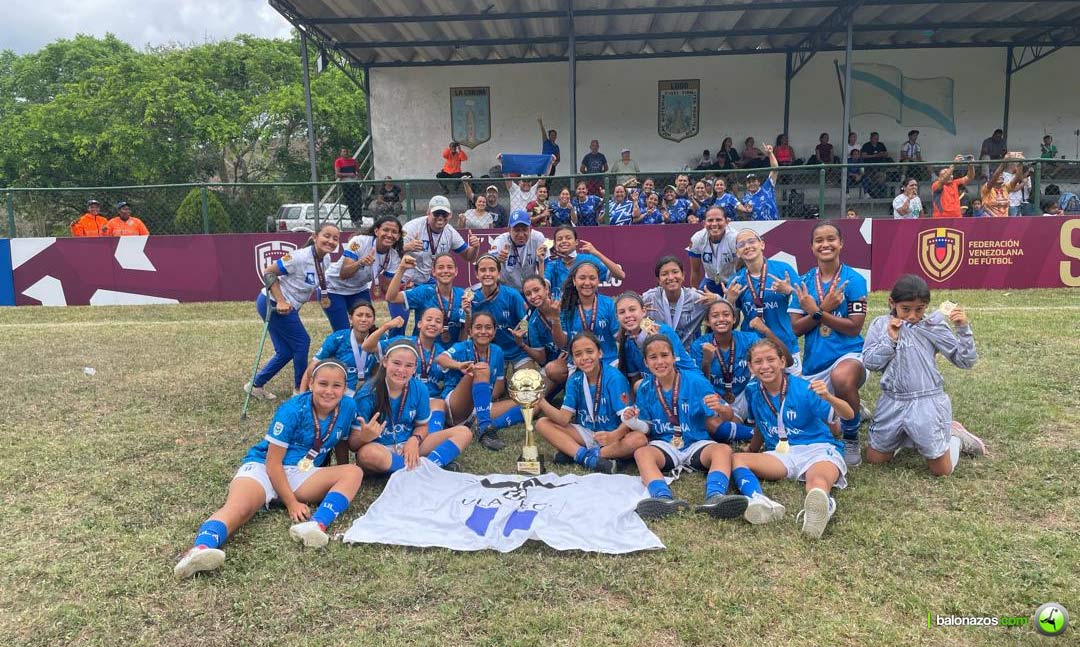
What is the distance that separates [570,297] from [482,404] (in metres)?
1.27

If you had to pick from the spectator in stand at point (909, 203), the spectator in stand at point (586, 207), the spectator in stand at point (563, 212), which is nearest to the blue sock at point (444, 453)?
the spectator in stand at point (563, 212)

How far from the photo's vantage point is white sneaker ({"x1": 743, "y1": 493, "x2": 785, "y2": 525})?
389cm

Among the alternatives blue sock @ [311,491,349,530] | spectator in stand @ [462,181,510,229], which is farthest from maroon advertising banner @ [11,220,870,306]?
blue sock @ [311,491,349,530]

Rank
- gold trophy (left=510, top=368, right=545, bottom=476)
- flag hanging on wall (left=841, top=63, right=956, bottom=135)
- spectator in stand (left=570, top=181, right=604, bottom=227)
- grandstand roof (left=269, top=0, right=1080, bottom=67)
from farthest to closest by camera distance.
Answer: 1. flag hanging on wall (left=841, top=63, right=956, bottom=135)
2. grandstand roof (left=269, top=0, right=1080, bottom=67)
3. spectator in stand (left=570, top=181, right=604, bottom=227)
4. gold trophy (left=510, top=368, right=545, bottom=476)

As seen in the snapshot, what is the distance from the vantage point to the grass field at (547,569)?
302 centimetres

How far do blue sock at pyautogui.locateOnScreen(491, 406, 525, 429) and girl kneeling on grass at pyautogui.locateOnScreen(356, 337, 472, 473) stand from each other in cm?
79

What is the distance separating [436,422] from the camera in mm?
5531

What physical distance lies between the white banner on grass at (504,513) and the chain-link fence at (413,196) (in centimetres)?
872

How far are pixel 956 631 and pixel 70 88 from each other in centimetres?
4557

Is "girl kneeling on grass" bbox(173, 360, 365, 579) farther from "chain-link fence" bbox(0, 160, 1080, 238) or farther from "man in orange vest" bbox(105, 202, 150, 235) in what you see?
"man in orange vest" bbox(105, 202, 150, 235)

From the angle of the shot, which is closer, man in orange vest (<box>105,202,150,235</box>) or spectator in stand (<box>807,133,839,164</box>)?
man in orange vest (<box>105,202,150,235</box>)

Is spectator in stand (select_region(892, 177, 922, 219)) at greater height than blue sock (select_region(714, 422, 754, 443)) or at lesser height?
greater

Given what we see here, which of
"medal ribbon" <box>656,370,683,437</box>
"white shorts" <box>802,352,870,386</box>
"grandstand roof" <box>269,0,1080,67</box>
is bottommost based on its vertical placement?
"medal ribbon" <box>656,370,683,437</box>

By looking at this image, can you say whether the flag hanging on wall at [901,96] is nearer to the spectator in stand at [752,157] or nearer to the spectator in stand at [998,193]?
the spectator in stand at [752,157]
